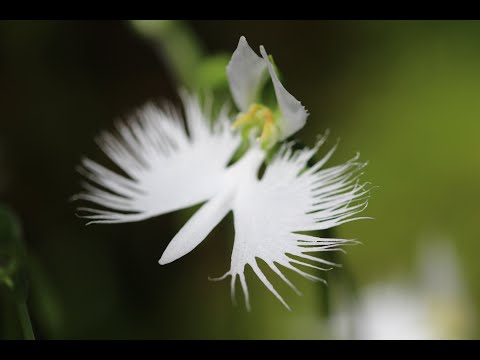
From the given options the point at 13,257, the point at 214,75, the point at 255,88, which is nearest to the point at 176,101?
the point at 214,75

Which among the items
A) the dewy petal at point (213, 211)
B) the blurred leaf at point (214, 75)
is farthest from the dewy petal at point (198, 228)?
the blurred leaf at point (214, 75)

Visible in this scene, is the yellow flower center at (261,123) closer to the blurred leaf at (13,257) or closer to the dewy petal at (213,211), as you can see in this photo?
the dewy petal at (213,211)

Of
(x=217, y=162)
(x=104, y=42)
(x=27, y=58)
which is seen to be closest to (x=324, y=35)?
(x=104, y=42)

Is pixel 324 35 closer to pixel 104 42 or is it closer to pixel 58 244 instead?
pixel 104 42

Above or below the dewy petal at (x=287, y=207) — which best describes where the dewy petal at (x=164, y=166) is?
above

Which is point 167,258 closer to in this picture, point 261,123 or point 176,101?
point 261,123

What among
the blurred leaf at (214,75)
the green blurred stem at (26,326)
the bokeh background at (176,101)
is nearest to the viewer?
the green blurred stem at (26,326)
